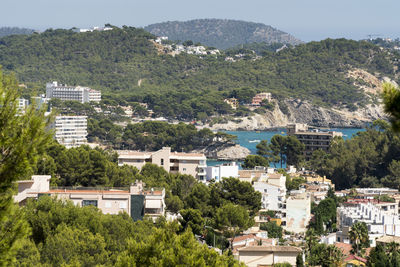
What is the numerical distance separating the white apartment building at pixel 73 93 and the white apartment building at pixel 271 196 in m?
74.1

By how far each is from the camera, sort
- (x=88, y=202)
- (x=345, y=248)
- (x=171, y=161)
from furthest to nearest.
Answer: (x=171, y=161)
(x=345, y=248)
(x=88, y=202)

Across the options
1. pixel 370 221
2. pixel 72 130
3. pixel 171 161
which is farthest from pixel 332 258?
pixel 72 130

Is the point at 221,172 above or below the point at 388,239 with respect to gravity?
above

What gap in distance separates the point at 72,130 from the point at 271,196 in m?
46.1

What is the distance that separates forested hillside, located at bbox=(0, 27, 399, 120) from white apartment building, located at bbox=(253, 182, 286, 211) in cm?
8457

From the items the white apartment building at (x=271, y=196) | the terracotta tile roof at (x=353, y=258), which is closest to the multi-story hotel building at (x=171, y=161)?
the white apartment building at (x=271, y=196)

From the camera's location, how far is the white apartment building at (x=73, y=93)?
110m

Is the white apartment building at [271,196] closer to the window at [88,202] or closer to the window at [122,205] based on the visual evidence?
the window at [122,205]

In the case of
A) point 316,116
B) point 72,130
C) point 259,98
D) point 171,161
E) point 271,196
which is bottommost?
point 271,196

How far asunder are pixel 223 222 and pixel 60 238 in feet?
35.4

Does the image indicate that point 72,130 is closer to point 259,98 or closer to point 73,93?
point 73,93

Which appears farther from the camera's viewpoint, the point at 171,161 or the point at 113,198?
the point at 171,161

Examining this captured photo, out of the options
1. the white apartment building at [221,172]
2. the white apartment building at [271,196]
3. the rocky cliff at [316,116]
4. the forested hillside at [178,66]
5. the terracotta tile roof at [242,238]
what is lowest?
the terracotta tile roof at [242,238]

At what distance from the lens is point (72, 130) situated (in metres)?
79.9
